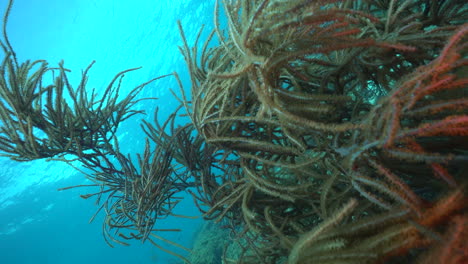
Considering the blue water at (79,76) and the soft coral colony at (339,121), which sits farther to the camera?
the blue water at (79,76)

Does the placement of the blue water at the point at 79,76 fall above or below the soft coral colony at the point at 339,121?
above

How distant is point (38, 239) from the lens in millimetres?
38500

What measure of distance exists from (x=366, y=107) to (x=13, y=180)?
132 feet

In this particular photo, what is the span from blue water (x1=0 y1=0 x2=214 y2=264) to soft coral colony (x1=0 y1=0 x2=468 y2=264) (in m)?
25.3

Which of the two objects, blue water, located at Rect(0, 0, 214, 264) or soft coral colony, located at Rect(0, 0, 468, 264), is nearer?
soft coral colony, located at Rect(0, 0, 468, 264)

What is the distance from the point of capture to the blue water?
2781 centimetres

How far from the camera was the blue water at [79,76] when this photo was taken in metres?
27.8

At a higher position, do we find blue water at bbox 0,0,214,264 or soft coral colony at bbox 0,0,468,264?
blue water at bbox 0,0,214,264

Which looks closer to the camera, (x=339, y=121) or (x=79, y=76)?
(x=339, y=121)

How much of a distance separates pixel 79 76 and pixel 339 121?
38.5m

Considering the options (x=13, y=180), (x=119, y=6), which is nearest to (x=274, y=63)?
(x=119, y=6)

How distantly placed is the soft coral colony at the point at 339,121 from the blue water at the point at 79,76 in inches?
995

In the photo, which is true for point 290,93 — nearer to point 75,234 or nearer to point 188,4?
point 188,4

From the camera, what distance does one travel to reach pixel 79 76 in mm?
32688
